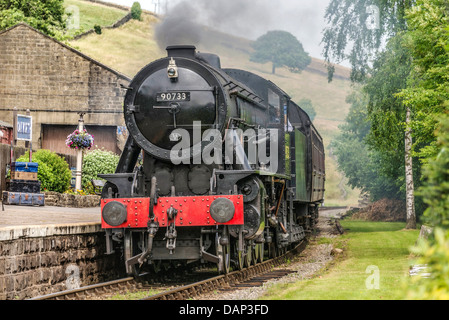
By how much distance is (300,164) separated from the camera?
1514 centimetres

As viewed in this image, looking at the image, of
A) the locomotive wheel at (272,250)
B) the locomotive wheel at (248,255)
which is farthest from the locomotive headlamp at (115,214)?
the locomotive wheel at (272,250)

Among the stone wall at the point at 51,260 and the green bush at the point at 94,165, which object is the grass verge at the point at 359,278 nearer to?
the stone wall at the point at 51,260

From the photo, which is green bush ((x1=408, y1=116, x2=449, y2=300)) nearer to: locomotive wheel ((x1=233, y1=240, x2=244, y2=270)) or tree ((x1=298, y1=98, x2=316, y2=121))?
locomotive wheel ((x1=233, y1=240, x2=244, y2=270))

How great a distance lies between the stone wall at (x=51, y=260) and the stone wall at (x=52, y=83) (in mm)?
18045

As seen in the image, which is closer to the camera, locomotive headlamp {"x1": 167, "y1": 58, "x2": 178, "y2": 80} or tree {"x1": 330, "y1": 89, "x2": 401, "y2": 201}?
locomotive headlamp {"x1": 167, "y1": 58, "x2": 178, "y2": 80}

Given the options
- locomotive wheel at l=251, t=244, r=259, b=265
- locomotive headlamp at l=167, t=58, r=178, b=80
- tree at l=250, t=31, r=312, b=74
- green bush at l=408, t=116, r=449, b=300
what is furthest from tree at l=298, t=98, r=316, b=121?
green bush at l=408, t=116, r=449, b=300

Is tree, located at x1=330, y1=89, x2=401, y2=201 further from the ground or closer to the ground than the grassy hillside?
closer to the ground

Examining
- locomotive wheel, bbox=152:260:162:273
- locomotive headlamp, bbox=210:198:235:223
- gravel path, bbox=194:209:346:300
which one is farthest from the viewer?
locomotive wheel, bbox=152:260:162:273

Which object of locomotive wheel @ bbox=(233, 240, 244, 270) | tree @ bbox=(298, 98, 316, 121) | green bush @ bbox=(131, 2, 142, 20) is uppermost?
green bush @ bbox=(131, 2, 142, 20)

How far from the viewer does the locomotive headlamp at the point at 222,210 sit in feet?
31.9

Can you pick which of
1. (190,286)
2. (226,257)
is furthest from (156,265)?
(190,286)

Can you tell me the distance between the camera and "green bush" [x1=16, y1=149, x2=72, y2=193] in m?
20.3

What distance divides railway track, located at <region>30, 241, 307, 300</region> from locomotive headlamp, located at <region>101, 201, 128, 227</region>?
947 mm
